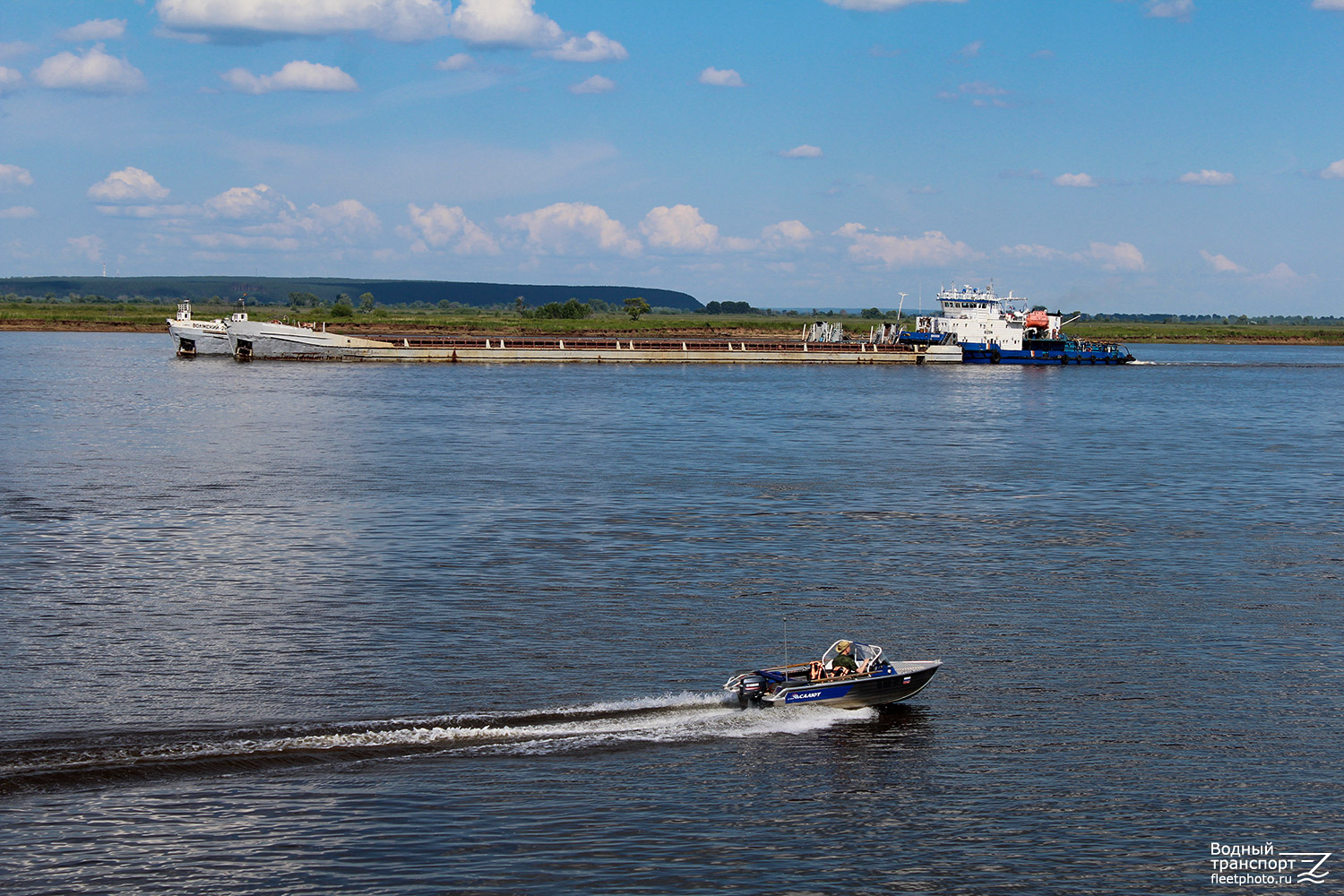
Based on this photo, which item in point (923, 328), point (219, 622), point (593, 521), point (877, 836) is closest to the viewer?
point (877, 836)

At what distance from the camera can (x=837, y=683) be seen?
2580 centimetres

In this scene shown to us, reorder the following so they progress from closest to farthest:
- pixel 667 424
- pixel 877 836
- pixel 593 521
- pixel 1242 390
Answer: pixel 877 836
pixel 593 521
pixel 667 424
pixel 1242 390

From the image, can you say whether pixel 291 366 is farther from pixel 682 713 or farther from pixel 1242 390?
pixel 682 713

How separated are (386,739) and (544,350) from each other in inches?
5727

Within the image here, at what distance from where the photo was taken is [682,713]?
25.7 metres

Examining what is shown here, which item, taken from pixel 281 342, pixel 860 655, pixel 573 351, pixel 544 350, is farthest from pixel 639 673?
pixel 573 351

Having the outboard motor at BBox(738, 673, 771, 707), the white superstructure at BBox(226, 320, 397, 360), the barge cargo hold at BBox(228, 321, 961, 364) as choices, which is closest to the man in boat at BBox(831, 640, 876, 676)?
the outboard motor at BBox(738, 673, 771, 707)

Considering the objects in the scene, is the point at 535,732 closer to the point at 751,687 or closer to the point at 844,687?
the point at 751,687

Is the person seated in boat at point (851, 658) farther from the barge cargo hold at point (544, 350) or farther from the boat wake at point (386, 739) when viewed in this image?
the barge cargo hold at point (544, 350)

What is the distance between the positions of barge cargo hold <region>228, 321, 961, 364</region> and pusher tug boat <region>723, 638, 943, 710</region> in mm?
131937

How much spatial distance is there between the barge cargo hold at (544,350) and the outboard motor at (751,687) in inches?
5194

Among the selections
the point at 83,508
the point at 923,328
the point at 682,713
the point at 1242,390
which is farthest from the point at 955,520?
the point at 923,328

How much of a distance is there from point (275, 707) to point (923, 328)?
157 meters

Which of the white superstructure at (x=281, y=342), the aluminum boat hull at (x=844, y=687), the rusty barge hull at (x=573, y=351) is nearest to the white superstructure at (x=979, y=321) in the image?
the rusty barge hull at (x=573, y=351)
